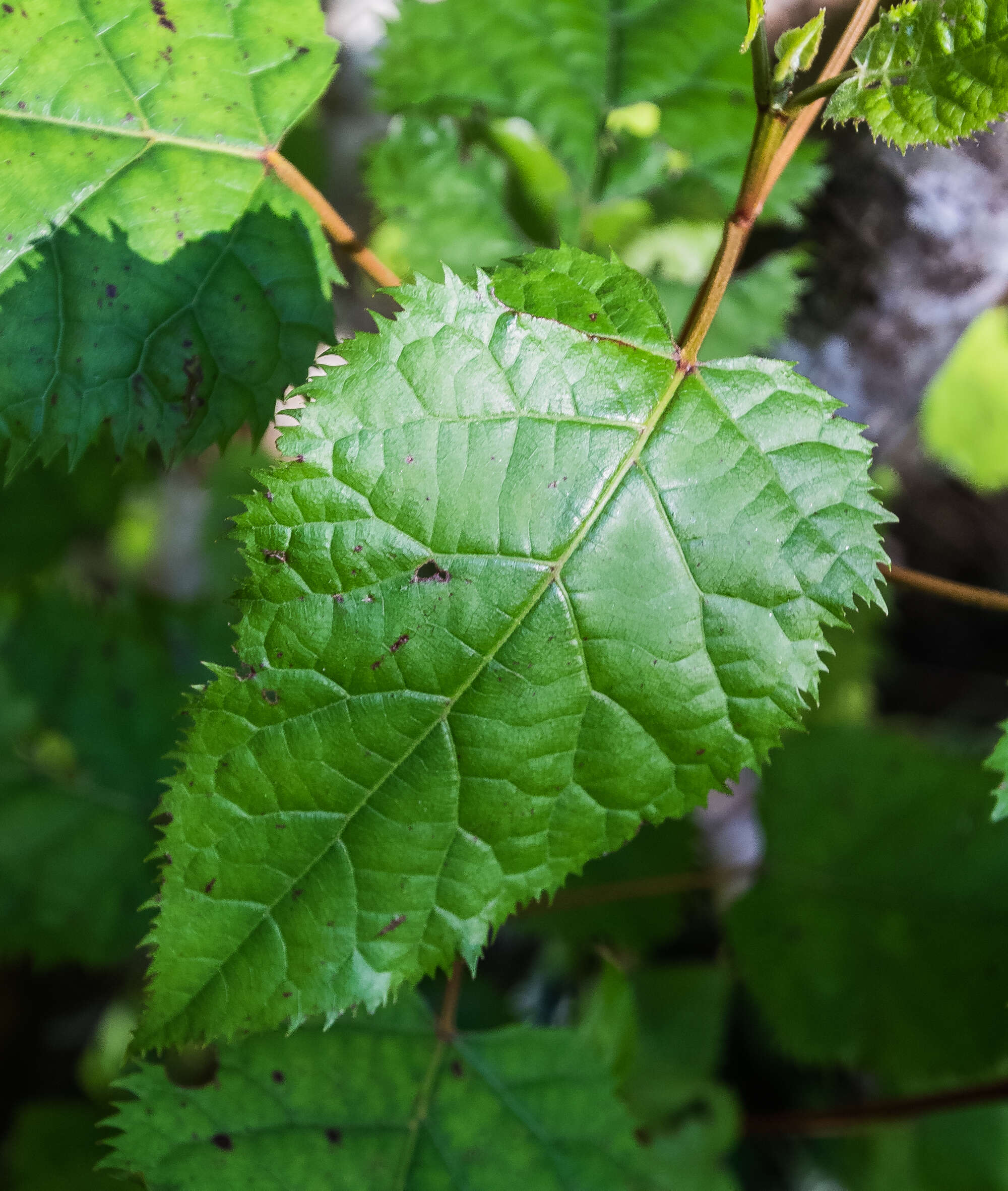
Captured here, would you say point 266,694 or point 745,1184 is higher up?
point 266,694

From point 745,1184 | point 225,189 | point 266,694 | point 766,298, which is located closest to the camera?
point 266,694

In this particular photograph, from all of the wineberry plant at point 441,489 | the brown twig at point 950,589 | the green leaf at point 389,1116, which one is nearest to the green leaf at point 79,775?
the wineberry plant at point 441,489

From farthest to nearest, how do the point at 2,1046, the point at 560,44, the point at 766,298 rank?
the point at 2,1046 → the point at 766,298 → the point at 560,44

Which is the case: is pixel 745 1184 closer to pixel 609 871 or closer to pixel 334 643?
pixel 609 871

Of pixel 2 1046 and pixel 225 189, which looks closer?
pixel 225 189

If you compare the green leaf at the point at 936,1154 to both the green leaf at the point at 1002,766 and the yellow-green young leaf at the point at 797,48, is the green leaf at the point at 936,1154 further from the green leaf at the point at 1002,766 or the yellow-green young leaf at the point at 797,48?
the yellow-green young leaf at the point at 797,48

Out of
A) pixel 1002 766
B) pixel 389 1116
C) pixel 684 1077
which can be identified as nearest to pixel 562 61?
pixel 1002 766

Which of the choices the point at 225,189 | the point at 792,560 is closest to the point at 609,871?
the point at 792,560
